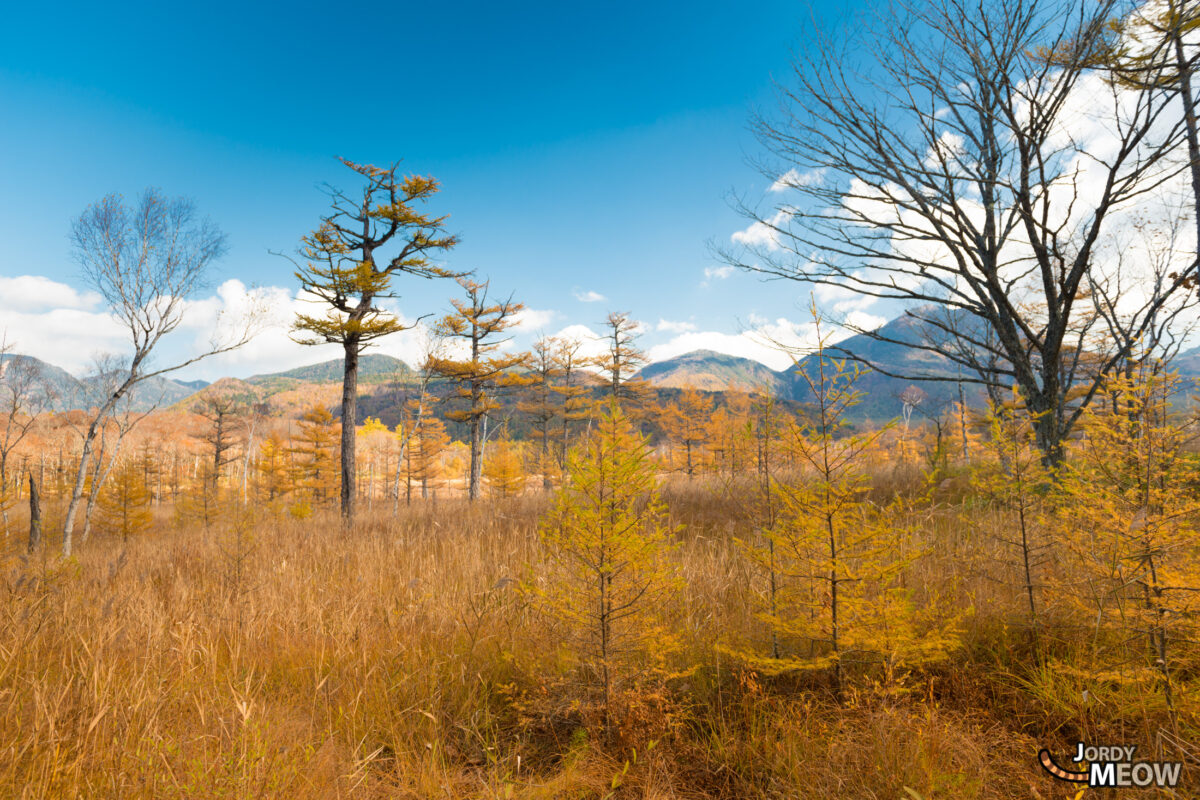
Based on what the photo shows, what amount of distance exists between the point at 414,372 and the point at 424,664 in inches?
670

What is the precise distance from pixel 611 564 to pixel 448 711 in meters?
1.37

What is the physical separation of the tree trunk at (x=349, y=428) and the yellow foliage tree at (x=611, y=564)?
9.91 m

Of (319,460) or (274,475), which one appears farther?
(274,475)

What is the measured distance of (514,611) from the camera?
361cm

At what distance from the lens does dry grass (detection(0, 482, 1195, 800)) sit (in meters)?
1.76

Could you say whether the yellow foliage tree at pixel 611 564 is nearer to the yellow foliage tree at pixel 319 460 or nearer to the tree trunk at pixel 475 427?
the tree trunk at pixel 475 427

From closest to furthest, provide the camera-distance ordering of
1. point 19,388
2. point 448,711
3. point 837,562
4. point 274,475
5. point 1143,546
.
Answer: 1. point 1143,546
2. point 837,562
3. point 448,711
4. point 19,388
5. point 274,475

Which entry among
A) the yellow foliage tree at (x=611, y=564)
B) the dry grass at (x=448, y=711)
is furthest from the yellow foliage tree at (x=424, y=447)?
the yellow foliage tree at (x=611, y=564)

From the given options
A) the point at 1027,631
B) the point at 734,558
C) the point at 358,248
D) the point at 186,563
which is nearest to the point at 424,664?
the point at 734,558

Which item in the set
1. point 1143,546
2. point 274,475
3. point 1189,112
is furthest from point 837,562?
point 274,475

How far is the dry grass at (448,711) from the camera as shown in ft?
5.79

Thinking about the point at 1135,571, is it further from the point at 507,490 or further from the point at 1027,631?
the point at 507,490

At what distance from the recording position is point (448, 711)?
101 inches

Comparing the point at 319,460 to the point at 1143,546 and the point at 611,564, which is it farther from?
the point at 1143,546
